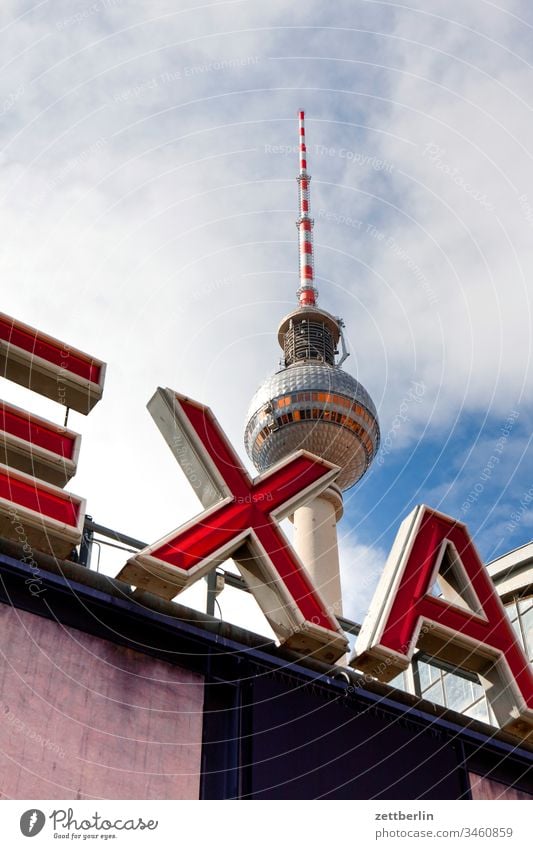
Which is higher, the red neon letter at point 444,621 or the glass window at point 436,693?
the glass window at point 436,693

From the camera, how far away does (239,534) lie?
19422 millimetres

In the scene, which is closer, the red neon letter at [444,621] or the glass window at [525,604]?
the red neon letter at [444,621]

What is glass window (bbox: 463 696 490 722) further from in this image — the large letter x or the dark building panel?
the large letter x

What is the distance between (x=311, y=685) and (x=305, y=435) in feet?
152

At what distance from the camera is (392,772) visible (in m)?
18.9

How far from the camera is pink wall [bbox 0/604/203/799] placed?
49.9ft

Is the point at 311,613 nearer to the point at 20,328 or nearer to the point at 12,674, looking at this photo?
the point at 12,674

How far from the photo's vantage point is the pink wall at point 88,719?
15.2m

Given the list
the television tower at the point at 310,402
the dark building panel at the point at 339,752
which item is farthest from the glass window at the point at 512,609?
the television tower at the point at 310,402

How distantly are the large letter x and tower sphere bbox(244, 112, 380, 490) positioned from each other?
42823 mm

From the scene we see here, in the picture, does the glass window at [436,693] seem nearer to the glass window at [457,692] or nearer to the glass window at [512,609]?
the glass window at [457,692]
